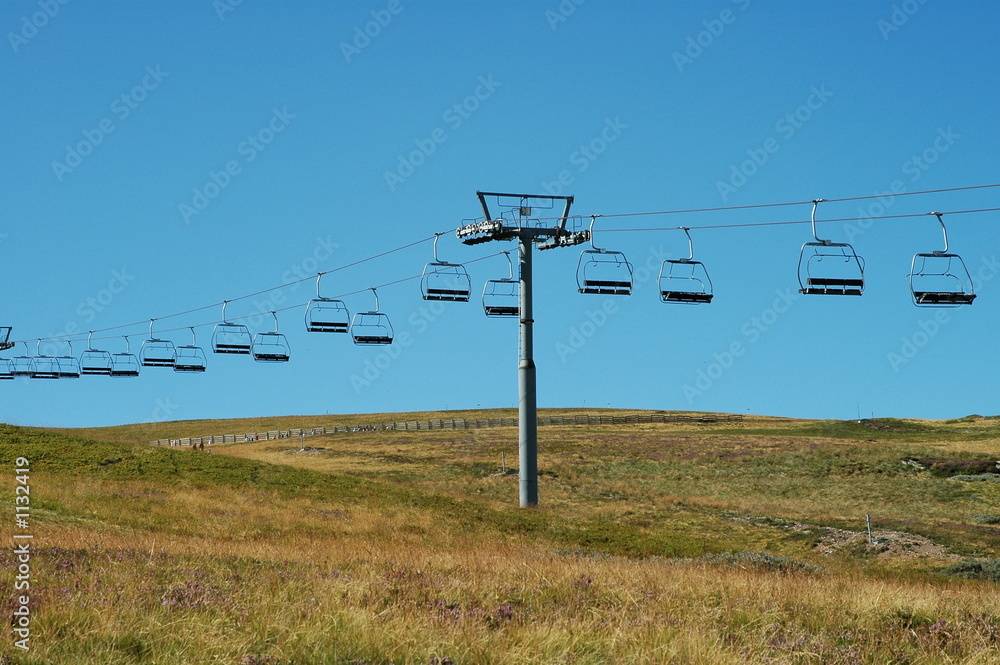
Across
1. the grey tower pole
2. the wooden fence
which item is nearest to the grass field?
the grey tower pole

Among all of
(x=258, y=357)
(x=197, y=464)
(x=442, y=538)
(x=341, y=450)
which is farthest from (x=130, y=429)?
(x=442, y=538)

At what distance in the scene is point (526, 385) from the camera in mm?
40688

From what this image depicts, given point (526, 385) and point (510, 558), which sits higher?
point (526, 385)

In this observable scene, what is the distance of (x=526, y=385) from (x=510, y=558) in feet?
73.0

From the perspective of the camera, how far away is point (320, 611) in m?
10.9

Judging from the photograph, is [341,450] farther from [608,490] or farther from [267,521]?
[267,521]

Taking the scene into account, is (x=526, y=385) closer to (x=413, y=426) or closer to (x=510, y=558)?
(x=510, y=558)

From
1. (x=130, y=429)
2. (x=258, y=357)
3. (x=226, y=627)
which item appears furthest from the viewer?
(x=130, y=429)

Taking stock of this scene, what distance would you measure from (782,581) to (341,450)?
76.7m

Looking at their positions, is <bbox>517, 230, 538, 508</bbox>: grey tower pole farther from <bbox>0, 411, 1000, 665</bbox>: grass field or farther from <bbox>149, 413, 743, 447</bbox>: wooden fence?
<bbox>149, 413, 743, 447</bbox>: wooden fence

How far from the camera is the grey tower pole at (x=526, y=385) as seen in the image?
40625 millimetres

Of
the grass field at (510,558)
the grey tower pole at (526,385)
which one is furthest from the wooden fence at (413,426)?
the grey tower pole at (526,385)

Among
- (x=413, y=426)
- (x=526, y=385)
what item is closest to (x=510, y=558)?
(x=526, y=385)

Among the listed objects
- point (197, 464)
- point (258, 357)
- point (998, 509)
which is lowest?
point (998, 509)
